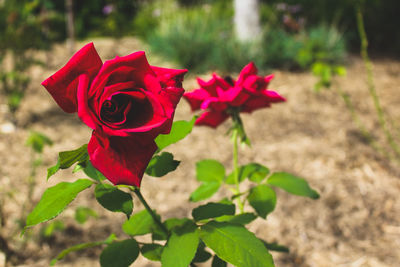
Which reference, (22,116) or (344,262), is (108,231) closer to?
(344,262)

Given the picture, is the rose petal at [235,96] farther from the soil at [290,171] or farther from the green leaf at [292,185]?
the soil at [290,171]

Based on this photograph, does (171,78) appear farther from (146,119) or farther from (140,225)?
(140,225)

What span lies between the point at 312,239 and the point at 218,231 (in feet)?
3.87

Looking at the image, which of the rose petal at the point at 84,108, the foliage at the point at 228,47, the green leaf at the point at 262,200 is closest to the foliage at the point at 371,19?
the foliage at the point at 228,47

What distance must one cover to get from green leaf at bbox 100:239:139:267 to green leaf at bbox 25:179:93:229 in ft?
0.55

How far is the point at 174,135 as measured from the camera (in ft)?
2.29

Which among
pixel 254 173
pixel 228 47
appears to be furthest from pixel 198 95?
pixel 228 47

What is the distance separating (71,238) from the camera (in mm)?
1655

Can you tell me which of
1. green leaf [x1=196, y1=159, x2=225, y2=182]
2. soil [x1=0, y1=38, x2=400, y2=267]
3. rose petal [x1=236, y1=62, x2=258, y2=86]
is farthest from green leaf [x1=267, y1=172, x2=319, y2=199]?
soil [x1=0, y1=38, x2=400, y2=267]

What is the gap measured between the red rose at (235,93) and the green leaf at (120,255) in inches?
13.5

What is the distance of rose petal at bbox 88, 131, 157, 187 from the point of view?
1.73 feet

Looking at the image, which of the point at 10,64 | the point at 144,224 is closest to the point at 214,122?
the point at 144,224

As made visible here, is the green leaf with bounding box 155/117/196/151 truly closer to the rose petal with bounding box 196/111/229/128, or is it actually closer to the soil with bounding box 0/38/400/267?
the rose petal with bounding box 196/111/229/128

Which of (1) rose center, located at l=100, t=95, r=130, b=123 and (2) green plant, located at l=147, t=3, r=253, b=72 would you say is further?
(2) green plant, located at l=147, t=3, r=253, b=72
